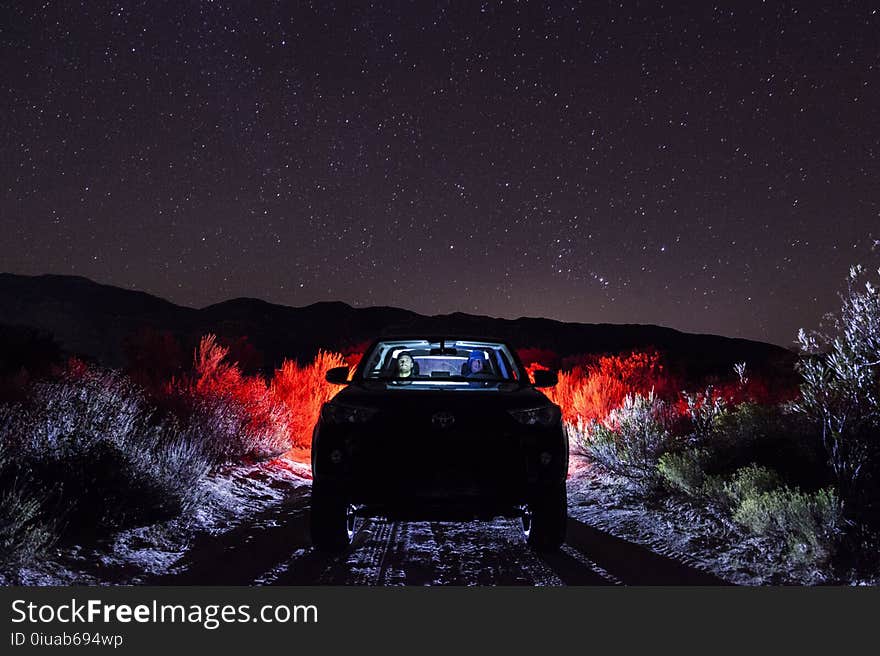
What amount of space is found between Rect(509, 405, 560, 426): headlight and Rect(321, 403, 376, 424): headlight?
109cm

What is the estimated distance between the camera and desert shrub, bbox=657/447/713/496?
952 centimetres

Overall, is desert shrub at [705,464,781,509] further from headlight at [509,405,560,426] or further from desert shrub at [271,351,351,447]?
desert shrub at [271,351,351,447]

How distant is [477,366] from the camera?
26.7 ft

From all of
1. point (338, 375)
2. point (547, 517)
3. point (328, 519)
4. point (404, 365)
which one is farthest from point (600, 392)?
point (328, 519)

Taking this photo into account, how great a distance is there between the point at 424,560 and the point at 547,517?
107cm

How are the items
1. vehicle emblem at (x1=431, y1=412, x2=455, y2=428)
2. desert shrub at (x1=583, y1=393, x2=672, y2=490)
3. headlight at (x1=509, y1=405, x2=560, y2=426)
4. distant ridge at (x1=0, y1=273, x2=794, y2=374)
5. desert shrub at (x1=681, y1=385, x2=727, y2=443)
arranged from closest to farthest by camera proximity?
vehicle emblem at (x1=431, y1=412, x2=455, y2=428) → headlight at (x1=509, y1=405, x2=560, y2=426) → desert shrub at (x1=583, y1=393, x2=672, y2=490) → desert shrub at (x1=681, y1=385, x2=727, y2=443) → distant ridge at (x1=0, y1=273, x2=794, y2=374)

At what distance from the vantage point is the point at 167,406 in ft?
43.3

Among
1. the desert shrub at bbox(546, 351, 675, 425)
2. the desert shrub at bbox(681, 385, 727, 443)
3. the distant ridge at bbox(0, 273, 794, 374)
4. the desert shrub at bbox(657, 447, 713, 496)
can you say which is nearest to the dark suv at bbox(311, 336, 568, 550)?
the desert shrub at bbox(657, 447, 713, 496)

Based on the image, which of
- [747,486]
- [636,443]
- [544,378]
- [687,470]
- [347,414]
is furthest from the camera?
[636,443]

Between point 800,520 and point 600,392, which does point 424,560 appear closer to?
point 800,520

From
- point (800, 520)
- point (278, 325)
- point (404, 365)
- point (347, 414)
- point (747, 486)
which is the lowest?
point (800, 520)

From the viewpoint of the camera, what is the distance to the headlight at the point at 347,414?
5941 millimetres

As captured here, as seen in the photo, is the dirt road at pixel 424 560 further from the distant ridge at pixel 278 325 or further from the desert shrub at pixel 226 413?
the distant ridge at pixel 278 325

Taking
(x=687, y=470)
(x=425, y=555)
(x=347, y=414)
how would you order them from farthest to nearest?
(x=687, y=470) → (x=425, y=555) → (x=347, y=414)
